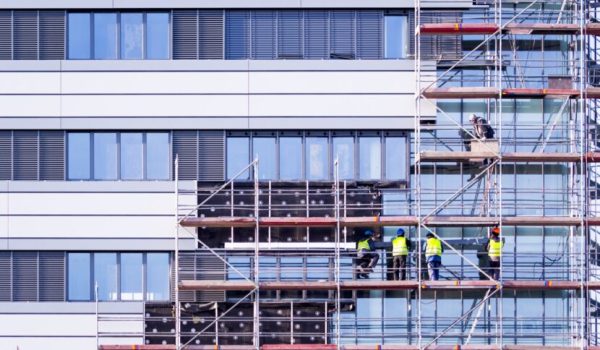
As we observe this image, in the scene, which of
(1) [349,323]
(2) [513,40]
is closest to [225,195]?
(1) [349,323]

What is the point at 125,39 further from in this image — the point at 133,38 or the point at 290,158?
the point at 290,158

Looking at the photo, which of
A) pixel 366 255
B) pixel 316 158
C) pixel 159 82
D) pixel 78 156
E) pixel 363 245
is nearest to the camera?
pixel 363 245

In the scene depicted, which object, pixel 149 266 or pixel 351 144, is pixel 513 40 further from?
pixel 149 266

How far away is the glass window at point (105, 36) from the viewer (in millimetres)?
37031

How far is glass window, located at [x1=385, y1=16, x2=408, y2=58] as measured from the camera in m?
37.0

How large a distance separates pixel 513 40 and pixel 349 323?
8077mm

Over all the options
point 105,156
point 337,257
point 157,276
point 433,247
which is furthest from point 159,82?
point 433,247

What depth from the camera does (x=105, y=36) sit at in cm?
3712

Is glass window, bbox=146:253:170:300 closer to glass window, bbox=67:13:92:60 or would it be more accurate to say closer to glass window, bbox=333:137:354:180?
glass window, bbox=333:137:354:180

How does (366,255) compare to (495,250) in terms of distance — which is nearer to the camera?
(495,250)

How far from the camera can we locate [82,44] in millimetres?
37125

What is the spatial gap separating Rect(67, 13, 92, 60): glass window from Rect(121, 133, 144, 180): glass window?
2.33m

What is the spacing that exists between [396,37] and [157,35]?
19.6ft

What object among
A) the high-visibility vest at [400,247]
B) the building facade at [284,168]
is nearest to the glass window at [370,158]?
the building facade at [284,168]
